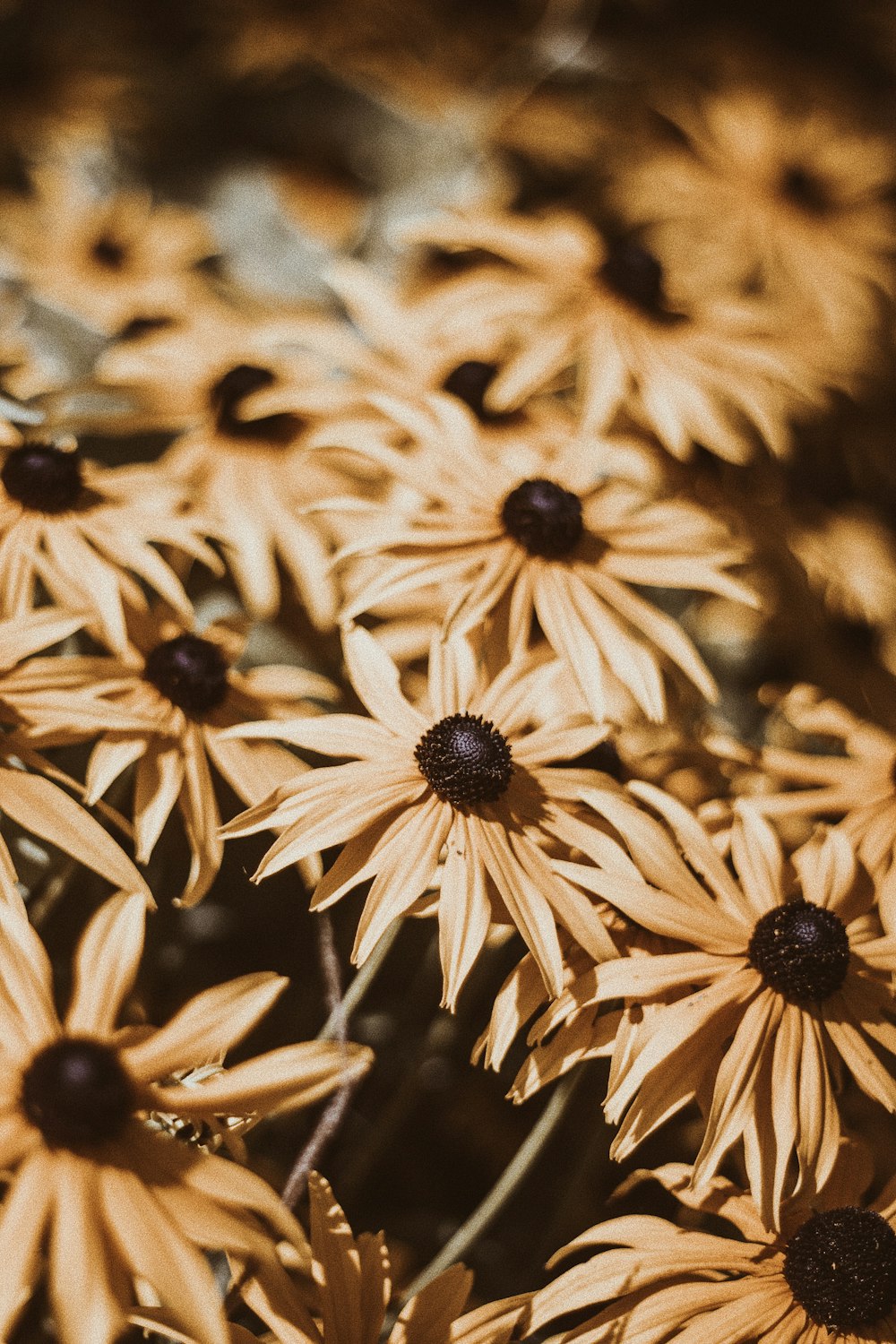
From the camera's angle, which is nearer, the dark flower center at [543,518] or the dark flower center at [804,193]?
the dark flower center at [543,518]

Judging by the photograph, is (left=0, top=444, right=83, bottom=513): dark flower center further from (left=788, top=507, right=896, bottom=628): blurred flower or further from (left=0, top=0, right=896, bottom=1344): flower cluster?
(left=788, top=507, right=896, bottom=628): blurred flower

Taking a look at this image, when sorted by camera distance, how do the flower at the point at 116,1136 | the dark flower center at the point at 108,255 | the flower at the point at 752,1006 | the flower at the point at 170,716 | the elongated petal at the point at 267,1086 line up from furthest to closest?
the dark flower center at the point at 108,255, the flower at the point at 170,716, the flower at the point at 752,1006, the elongated petal at the point at 267,1086, the flower at the point at 116,1136

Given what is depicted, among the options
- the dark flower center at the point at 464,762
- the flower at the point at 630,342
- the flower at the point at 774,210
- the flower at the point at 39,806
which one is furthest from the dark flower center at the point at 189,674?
Result: the flower at the point at 774,210

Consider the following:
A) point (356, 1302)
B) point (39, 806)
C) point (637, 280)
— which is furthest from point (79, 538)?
point (637, 280)

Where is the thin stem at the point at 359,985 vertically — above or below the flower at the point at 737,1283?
above

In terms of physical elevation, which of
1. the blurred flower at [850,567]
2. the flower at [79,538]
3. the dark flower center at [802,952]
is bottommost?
the blurred flower at [850,567]

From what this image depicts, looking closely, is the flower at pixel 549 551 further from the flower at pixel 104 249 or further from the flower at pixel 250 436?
the flower at pixel 104 249

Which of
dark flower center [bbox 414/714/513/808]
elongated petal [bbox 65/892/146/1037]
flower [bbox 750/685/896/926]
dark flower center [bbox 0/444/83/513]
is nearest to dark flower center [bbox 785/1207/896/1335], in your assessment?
flower [bbox 750/685/896/926]
